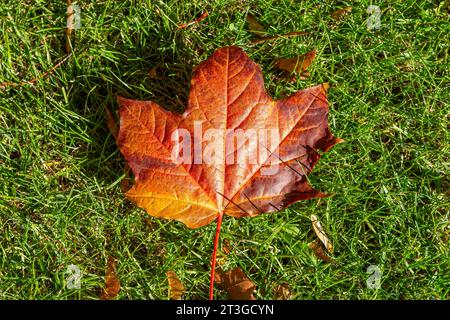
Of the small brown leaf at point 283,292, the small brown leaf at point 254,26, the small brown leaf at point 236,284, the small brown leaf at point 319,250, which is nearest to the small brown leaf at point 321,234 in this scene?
the small brown leaf at point 319,250

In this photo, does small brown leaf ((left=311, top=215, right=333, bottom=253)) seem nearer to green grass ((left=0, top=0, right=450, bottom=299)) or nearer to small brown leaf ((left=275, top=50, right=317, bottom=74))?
green grass ((left=0, top=0, right=450, bottom=299))

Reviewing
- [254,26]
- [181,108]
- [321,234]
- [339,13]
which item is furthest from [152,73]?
[321,234]

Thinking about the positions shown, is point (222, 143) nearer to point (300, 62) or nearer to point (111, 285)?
point (300, 62)

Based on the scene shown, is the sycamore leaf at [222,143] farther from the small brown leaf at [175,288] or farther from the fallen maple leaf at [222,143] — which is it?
the small brown leaf at [175,288]

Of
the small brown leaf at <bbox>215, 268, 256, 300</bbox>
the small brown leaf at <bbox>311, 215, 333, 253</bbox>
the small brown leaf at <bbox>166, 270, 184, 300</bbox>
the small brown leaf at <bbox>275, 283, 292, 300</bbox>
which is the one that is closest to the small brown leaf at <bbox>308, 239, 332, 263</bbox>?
the small brown leaf at <bbox>311, 215, 333, 253</bbox>

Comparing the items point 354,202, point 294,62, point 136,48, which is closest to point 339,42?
point 294,62
